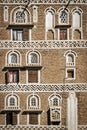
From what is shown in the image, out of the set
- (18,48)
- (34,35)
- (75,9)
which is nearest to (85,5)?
(75,9)

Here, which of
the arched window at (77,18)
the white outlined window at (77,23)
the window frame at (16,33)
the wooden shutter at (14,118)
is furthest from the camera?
the arched window at (77,18)

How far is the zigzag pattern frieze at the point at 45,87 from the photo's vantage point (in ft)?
61.9

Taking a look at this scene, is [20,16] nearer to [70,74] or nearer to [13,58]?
[13,58]

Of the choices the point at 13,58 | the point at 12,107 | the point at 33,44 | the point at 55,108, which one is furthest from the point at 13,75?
the point at 55,108

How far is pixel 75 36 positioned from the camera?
19.4 m

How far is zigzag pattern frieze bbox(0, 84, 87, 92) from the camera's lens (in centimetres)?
1888

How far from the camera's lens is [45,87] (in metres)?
18.9

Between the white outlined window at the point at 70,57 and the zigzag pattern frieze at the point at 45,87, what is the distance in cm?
137

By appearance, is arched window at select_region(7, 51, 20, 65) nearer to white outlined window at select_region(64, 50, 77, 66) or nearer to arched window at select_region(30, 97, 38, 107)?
arched window at select_region(30, 97, 38, 107)

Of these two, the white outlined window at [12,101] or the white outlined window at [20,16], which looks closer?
the white outlined window at [12,101]

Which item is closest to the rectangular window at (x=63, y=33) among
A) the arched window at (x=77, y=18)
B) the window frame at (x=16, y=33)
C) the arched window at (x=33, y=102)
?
the arched window at (x=77, y=18)

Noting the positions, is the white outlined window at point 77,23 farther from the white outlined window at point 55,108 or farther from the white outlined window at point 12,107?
the white outlined window at point 12,107

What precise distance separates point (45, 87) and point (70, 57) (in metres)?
2.46

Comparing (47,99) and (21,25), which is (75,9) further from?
(47,99)
